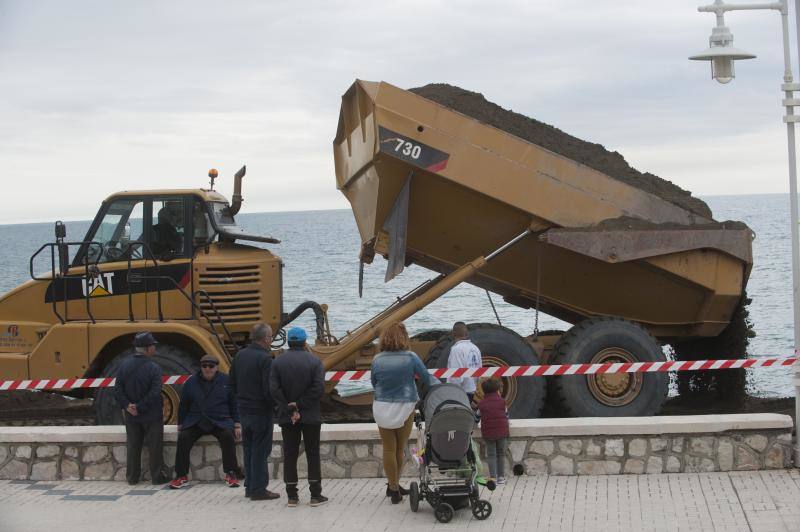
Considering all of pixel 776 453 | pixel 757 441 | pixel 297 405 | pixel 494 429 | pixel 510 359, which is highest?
pixel 510 359

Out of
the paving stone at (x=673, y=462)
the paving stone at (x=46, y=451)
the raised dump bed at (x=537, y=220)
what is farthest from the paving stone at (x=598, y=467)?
the paving stone at (x=46, y=451)

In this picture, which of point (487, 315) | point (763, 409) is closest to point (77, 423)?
point (763, 409)

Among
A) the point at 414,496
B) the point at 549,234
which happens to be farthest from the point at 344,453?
the point at 549,234

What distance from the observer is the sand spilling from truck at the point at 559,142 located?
501 inches

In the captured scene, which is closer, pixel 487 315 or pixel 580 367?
pixel 580 367

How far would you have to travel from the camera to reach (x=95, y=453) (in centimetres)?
1036

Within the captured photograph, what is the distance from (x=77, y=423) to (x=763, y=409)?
809 centimetres

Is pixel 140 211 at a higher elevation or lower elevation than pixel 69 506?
higher

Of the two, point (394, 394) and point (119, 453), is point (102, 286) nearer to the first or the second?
point (119, 453)

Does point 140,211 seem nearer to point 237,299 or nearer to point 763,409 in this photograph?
point 237,299

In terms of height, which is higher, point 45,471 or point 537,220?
point 537,220

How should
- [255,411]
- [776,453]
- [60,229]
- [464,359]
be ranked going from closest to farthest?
[255,411]
[776,453]
[464,359]
[60,229]

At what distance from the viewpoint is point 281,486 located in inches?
395

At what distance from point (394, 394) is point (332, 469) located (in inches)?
54.2
